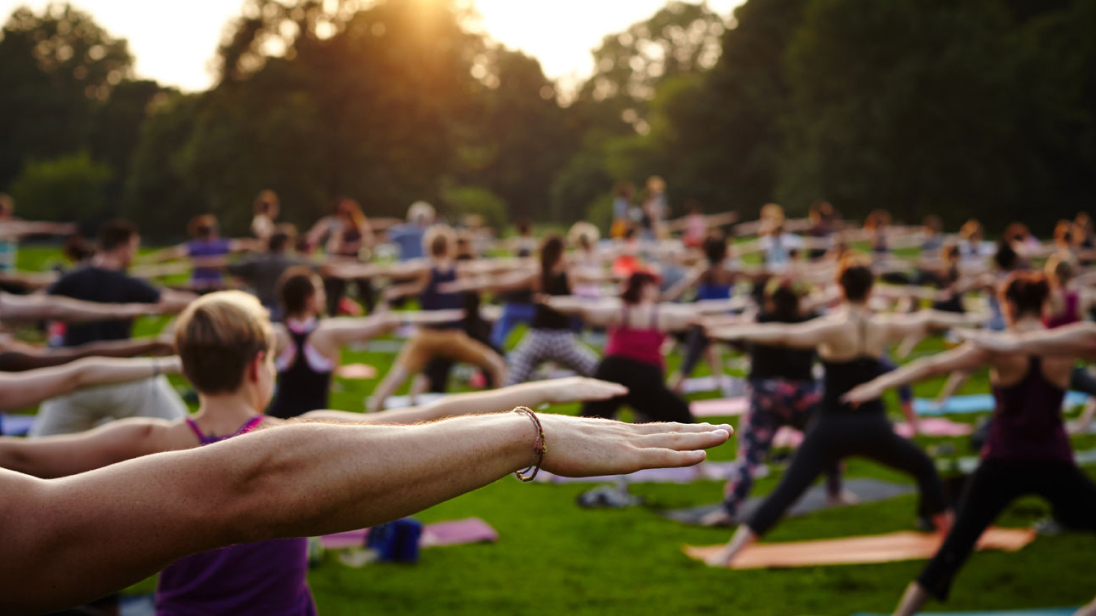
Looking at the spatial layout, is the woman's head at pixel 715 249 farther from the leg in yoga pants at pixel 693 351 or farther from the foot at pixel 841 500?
the foot at pixel 841 500

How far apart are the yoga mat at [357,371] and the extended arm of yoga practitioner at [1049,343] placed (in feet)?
29.2

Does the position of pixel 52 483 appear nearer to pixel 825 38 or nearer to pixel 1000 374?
pixel 1000 374

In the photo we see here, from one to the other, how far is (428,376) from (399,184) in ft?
97.1

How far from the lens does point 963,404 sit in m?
9.98

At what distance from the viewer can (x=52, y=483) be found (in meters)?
1.12

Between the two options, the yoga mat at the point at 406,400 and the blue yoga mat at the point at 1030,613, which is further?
the yoga mat at the point at 406,400

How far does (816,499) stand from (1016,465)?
2.74 metres

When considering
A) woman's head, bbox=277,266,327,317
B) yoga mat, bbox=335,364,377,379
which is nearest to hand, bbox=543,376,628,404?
woman's head, bbox=277,266,327,317

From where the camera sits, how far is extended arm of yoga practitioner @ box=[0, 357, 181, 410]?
9.73 feet

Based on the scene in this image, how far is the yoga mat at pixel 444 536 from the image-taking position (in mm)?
5699

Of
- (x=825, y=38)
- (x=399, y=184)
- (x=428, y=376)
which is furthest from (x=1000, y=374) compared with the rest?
(x=825, y=38)

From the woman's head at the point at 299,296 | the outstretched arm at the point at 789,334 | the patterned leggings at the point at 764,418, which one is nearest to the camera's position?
the woman's head at the point at 299,296

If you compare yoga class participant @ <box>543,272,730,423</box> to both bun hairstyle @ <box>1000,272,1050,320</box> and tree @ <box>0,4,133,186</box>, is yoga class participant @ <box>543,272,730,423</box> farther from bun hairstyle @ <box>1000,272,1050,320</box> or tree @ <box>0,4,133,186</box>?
tree @ <box>0,4,133,186</box>

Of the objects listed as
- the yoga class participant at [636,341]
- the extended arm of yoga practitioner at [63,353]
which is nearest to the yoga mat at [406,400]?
the yoga class participant at [636,341]
